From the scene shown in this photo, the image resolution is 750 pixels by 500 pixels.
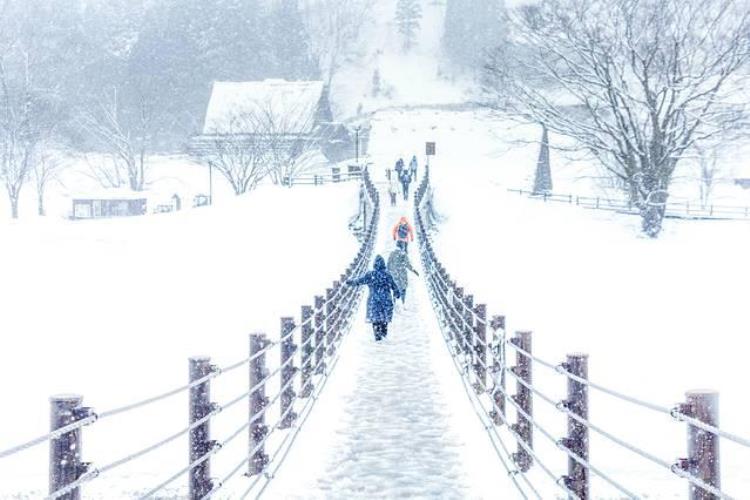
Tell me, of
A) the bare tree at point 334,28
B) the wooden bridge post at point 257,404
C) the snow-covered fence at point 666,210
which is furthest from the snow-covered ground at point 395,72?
the wooden bridge post at point 257,404

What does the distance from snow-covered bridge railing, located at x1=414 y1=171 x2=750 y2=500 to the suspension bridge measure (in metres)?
0.01

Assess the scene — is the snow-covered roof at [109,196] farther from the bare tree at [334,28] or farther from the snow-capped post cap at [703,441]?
the snow-capped post cap at [703,441]

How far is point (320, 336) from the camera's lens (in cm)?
1111

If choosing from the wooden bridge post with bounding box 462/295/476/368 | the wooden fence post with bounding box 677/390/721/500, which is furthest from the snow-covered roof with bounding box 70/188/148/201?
the wooden fence post with bounding box 677/390/721/500

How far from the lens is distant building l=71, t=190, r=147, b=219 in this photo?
5509 centimetres

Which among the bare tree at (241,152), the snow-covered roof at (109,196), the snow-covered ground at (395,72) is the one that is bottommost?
the snow-covered roof at (109,196)

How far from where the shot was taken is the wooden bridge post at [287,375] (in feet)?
27.8

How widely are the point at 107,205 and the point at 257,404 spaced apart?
1997 inches

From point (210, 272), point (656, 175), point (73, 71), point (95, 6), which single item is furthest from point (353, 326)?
point (95, 6)

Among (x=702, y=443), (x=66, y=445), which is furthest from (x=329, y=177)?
(x=702, y=443)

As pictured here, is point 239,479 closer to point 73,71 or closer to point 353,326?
point 353,326

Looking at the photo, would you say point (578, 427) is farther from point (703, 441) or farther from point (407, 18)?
point (407, 18)

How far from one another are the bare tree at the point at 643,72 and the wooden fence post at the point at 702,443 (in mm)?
27996

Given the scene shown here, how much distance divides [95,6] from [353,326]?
267 feet
